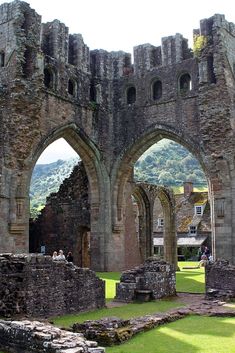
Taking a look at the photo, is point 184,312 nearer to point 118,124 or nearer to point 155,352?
point 155,352

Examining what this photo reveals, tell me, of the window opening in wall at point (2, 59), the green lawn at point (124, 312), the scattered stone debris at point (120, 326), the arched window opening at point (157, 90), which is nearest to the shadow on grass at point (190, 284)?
the green lawn at point (124, 312)

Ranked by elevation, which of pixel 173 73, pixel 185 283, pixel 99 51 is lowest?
pixel 185 283

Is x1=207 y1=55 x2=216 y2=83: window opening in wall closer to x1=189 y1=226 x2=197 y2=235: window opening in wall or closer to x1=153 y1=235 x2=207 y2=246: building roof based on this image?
x1=153 y1=235 x2=207 y2=246: building roof

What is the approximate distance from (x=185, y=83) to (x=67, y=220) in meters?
8.61

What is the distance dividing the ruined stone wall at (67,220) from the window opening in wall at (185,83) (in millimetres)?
6293

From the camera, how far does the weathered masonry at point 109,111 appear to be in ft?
55.4

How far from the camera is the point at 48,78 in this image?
19.0 meters

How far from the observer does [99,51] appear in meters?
21.6

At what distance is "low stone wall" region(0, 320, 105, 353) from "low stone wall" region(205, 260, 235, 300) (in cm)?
694

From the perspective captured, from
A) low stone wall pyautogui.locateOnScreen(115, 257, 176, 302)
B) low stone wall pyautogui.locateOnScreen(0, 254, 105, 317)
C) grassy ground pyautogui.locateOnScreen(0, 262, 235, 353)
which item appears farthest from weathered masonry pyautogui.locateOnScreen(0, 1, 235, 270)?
grassy ground pyautogui.locateOnScreen(0, 262, 235, 353)

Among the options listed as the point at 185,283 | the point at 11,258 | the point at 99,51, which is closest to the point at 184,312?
the point at 11,258

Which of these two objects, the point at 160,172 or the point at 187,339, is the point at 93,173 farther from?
the point at 160,172

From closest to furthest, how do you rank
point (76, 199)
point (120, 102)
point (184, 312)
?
point (184, 312)
point (120, 102)
point (76, 199)

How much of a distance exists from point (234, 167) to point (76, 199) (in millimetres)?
8437
